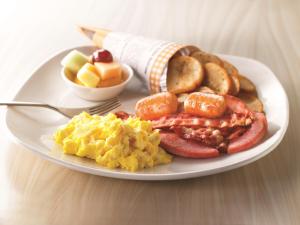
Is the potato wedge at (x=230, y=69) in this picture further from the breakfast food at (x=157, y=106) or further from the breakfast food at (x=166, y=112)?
the breakfast food at (x=157, y=106)

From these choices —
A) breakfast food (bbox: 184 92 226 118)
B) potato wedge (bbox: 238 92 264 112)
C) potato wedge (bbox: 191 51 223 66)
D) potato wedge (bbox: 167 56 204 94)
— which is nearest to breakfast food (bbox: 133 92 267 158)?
breakfast food (bbox: 184 92 226 118)

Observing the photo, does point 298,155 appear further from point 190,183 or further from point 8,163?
point 8,163

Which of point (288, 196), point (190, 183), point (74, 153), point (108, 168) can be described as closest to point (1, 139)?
point (74, 153)

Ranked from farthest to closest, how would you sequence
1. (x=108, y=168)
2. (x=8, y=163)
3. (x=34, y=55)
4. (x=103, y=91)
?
1. (x=34, y=55)
2. (x=103, y=91)
3. (x=8, y=163)
4. (x=108, y=168)

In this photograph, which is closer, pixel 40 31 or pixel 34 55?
pixel 34 55

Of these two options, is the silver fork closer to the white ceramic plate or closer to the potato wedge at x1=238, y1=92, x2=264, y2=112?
the white ceramic plate

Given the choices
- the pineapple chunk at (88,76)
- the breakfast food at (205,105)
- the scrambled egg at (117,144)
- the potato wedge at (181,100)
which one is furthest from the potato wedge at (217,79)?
the scrambled egg at (117,144)

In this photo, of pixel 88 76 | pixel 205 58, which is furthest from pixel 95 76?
pixel 205 58
